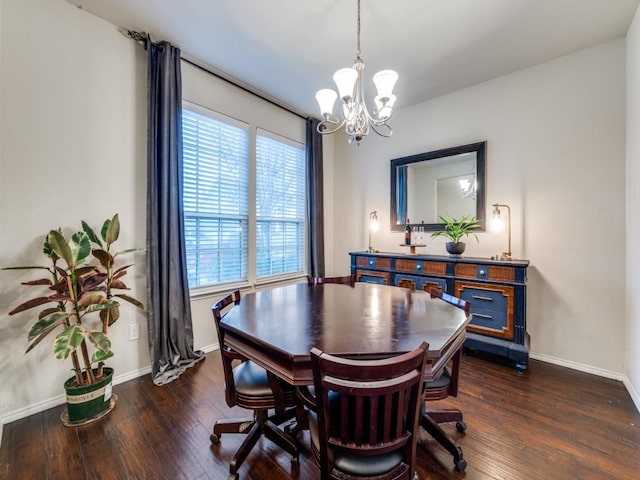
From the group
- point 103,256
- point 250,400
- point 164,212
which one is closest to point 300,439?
point 250,400

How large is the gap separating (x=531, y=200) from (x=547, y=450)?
7.15 feet

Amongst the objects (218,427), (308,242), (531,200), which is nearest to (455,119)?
(531,200)

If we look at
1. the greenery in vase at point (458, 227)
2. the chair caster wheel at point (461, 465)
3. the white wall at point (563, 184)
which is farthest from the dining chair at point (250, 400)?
the white wall at point (563, 184)

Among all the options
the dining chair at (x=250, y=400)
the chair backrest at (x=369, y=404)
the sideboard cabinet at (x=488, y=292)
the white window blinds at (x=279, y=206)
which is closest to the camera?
the chair backrest at (x=369, y=404)

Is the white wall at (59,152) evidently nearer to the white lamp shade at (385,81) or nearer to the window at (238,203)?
the window at (238,203)

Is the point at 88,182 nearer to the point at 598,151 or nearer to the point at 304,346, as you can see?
the point at 304,346

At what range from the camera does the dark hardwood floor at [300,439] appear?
1.48m

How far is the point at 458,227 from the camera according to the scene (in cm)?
296

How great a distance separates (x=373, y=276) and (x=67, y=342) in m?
2.84

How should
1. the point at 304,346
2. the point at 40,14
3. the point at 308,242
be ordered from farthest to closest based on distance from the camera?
the point at 308,242
the point at 40,14
the point at 304,346

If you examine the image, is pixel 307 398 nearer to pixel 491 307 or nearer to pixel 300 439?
pixel 300 439

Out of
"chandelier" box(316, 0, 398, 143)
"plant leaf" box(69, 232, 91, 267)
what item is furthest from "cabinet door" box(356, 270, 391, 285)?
"plant leaf" box(69, 232, 91, 267)

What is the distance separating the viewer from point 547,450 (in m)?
1.60

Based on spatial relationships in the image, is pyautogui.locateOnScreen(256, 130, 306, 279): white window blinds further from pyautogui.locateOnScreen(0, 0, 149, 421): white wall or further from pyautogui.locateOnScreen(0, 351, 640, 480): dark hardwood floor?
pyautogui.locateOnScreen(0, 351, 640, 480): dark hardwood floor
